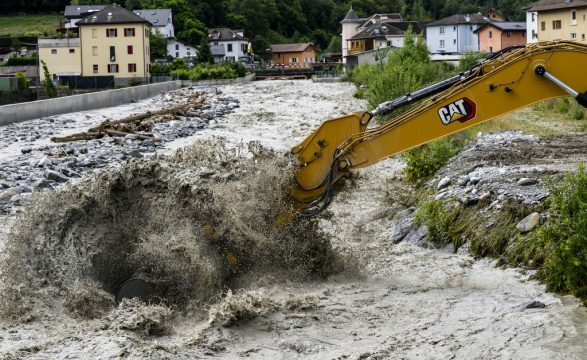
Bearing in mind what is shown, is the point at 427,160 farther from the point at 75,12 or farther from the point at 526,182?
the point at 75,12

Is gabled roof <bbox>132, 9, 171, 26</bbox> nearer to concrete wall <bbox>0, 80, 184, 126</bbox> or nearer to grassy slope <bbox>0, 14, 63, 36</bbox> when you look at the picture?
grassy slope <bbox>0, 14, 63, 36</bbox>

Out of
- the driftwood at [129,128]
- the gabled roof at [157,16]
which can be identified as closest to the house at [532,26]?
the driftwood at [129,128]

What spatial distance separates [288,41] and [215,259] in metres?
153

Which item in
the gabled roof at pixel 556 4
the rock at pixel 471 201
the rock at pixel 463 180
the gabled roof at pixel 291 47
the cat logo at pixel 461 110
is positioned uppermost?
the gabled roof at pixel 291 47

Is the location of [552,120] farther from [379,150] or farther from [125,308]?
[125,308]

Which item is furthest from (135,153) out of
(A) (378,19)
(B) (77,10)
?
(A) (378,19)

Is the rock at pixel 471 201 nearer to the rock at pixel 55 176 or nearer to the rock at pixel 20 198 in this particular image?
the rock at pixel 20 198

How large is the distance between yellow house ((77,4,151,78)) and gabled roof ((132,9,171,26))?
120 feet

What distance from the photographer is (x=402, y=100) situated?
35.1ft

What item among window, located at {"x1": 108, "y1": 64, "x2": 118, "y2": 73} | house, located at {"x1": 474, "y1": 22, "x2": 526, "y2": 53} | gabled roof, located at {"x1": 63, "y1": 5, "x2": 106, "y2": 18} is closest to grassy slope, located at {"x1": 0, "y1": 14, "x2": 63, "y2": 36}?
gabled roof, located at {"x1": 63, "y1": 5, "x2": 106, "y2": 18}

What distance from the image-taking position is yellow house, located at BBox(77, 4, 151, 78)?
3477 inches

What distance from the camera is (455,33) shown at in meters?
112

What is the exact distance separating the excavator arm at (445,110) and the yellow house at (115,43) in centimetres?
7945

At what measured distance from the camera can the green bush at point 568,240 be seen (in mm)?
9406
